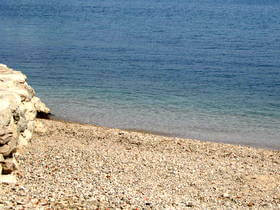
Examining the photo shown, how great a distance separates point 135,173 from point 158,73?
21556 mm

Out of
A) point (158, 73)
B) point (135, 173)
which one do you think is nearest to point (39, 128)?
point (135, 173)

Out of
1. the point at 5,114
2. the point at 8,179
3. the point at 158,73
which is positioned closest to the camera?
the point at 8,179

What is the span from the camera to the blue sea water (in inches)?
1136

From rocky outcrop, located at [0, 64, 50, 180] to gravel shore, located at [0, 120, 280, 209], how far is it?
64cm

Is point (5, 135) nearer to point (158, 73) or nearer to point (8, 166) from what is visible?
point (8, 166)

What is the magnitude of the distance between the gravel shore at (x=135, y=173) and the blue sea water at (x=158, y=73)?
145 inches

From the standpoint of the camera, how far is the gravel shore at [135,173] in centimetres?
1538

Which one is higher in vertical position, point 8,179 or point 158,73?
point 158,73

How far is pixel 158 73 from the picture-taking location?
1570 inches

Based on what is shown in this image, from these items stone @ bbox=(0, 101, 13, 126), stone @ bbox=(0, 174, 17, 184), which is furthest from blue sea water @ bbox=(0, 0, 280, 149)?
stone @ bbox=(0, 174, 17, 184)

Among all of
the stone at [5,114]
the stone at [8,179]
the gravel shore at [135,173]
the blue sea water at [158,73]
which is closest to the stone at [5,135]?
the stone at [5,114]

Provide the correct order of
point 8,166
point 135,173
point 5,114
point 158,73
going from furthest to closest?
point 158,73 < point 135,173 < point 8,166 < point 5,114

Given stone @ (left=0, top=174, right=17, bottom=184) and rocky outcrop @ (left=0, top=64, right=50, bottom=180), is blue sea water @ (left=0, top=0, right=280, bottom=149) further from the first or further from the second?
stone @ (left=0, top=174, right=17, bottom=184)

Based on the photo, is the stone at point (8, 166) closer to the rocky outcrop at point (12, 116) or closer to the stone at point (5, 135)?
the rocky outcrop at point (12, 116)
